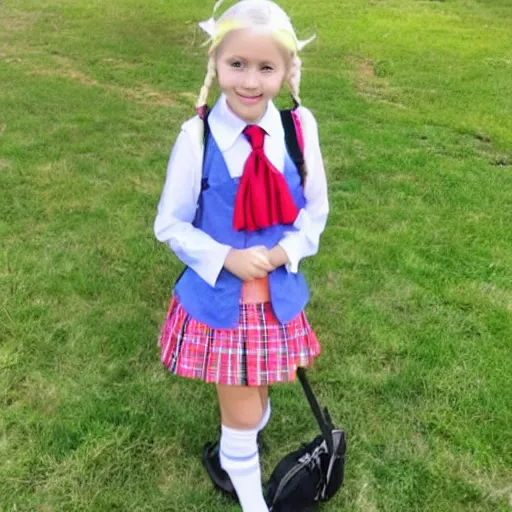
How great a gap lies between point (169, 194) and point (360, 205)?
3066 millimetres

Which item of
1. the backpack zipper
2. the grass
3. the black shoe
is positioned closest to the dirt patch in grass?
the grass

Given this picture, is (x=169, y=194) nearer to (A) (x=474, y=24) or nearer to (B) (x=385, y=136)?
(B) (x=385, y=136)

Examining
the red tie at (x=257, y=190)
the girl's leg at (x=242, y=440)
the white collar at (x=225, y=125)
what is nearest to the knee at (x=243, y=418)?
the girl's leg at (x=242, y=440)

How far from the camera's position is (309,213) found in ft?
7.11

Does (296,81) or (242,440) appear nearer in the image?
(296,81)

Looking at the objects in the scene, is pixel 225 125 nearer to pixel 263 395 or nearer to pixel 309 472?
pixel 263 395

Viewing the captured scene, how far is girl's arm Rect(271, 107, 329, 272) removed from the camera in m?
2.05

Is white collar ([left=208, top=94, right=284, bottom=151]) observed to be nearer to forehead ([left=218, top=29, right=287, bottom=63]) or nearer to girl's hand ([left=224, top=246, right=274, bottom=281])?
forehead ([left=218, top=29, right=287, bottom=63])

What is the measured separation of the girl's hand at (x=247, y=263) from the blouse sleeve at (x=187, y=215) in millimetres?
23

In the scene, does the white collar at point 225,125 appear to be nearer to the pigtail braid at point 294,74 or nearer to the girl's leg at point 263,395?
the pigtail braid at point 294,74

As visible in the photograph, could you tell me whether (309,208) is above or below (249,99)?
below

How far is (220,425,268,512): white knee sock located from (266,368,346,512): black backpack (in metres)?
0.08

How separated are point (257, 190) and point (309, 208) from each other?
0.86 feet

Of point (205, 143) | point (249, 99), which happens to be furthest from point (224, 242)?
point (249, 99)
